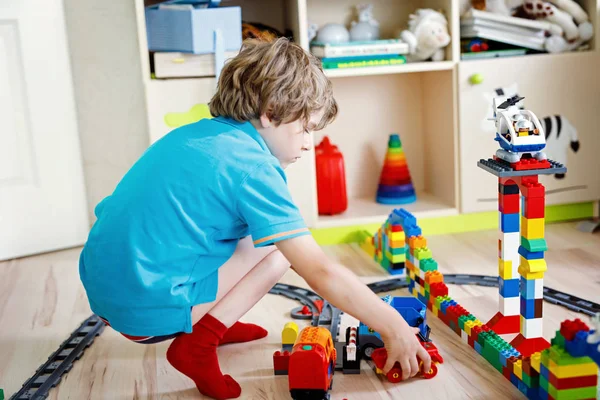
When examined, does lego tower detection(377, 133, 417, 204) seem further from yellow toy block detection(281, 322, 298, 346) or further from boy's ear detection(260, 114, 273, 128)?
boy's ear detection(260, 114, 273, 128)

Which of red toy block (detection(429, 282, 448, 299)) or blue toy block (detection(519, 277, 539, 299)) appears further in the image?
red toy block (detection(429, 282, 448, 299))

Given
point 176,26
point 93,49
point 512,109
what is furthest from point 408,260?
point 93,49

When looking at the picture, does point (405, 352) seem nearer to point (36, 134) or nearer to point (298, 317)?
point (298, 317)

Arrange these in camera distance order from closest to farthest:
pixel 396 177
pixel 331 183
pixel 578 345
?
pixel 578 345 < pixel 331 183 < pixel 396 177

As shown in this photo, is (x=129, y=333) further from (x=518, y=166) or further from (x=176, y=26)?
(x=176, y=26)

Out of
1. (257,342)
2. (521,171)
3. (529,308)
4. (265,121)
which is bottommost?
(257,342)

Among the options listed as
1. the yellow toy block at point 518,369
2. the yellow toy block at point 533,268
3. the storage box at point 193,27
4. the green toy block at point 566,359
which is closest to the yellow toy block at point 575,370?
the green toy block at point 566,359

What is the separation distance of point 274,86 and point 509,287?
537mm

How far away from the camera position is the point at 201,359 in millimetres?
1230

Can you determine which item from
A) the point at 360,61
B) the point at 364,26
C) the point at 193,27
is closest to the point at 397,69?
the point at 360,61

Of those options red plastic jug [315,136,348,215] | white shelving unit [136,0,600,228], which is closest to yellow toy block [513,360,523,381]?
white shelving unit [136,0,600,228]

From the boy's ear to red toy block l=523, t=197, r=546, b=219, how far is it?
0.42m

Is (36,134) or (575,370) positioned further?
(36,134)

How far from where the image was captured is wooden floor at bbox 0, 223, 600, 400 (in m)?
1.27
